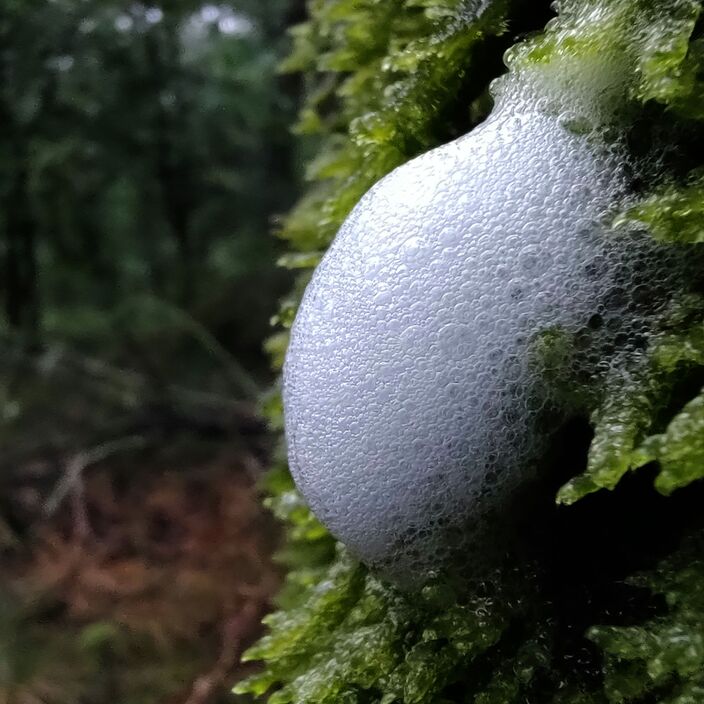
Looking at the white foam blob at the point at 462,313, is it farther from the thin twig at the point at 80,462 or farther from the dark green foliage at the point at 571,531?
the thin twig at the point at 80,462

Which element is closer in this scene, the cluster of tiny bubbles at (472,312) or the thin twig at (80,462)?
the cluster of tiny bubbles at (472,312)

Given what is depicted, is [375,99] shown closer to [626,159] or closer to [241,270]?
[626,159]

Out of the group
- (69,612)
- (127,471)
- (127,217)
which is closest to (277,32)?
(127,217)

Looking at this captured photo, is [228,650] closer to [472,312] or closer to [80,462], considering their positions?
[80,462]

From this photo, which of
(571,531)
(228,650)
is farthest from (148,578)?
(571,531)

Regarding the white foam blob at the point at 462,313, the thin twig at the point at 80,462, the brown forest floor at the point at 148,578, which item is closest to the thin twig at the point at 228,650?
the brown forest floor at the point at 148,578
